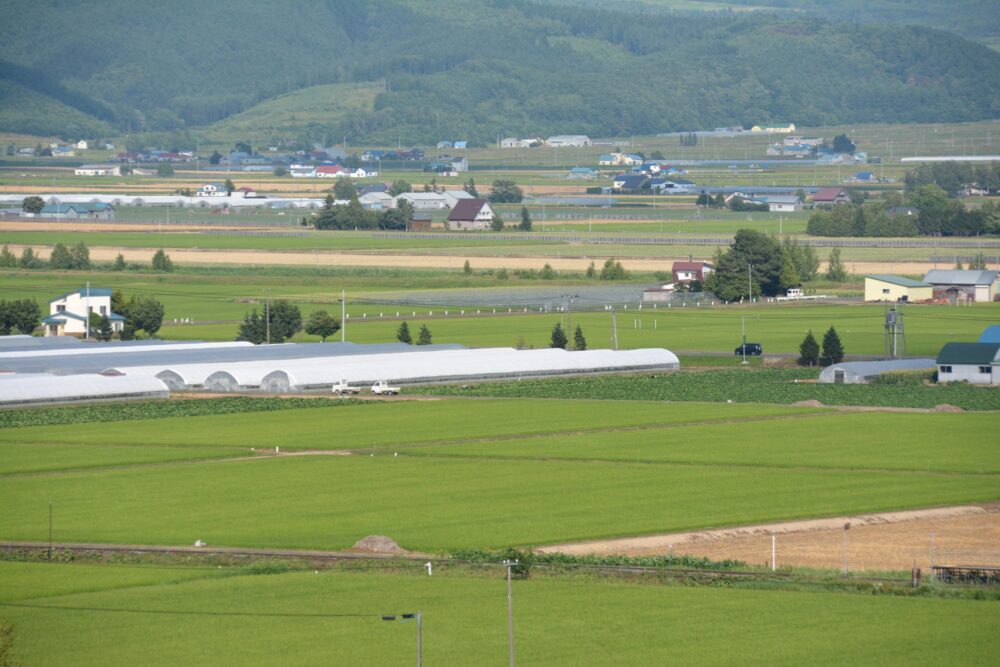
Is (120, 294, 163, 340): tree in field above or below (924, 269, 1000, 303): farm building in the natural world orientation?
below

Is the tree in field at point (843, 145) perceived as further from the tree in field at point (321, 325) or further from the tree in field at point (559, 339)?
the tree in field at point (559, 339)

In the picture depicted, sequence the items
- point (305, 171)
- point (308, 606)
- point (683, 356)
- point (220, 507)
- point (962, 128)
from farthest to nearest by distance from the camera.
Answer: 1. point (962, 128)
2. point (305, 171)
3. point (683, 356)
4. point (220, 507)
5. point (308, 606)

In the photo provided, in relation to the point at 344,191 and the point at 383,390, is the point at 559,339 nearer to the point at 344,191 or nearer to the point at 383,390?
the point at 383,390

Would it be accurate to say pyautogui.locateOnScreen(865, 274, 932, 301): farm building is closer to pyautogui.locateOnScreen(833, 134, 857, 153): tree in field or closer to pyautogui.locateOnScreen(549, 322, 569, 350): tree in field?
pyautogui.locateOnScreen(549, 322, 569, 350): tree in field

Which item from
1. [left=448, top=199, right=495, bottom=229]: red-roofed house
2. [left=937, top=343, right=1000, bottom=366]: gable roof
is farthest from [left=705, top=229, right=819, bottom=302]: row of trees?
[left=448, top=199, right=495, bottom=229]: red-roofed house

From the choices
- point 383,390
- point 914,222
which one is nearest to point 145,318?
point 383,390

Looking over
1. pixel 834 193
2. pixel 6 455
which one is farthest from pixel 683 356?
pixel 834 193

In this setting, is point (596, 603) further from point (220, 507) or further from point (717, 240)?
point (717, 240)
